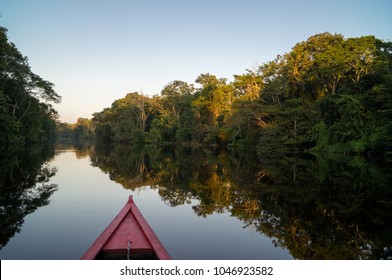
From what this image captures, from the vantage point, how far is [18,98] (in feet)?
105

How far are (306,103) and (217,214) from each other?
23.5m

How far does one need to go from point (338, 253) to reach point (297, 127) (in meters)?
24.4

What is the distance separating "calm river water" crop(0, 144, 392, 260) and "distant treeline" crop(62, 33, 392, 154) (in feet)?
32.9

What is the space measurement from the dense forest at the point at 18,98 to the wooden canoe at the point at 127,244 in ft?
82.6

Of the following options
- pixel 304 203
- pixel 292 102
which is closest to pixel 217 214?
pixel 304 203

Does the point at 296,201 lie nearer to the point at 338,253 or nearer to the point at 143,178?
the point at 338,253

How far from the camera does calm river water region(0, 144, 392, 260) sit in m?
4.91

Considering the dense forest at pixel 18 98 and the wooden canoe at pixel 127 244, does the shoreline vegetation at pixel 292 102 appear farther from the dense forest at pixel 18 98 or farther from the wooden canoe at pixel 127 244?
the wooden canoe at pixel 127 244

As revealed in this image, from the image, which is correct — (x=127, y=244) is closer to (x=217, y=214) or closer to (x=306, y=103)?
(x=217, y=214)

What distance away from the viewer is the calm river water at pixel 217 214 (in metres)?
4.91

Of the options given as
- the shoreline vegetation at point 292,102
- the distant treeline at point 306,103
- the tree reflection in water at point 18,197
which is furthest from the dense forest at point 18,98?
the distant treeline at point 306,103

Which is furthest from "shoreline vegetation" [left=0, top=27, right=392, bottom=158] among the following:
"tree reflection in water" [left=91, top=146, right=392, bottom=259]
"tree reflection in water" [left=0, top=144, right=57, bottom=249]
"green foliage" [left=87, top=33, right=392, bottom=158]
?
"tree reflection in water" [left=0, top=144, right=57, bottom=249]

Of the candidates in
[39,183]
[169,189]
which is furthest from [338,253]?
[39,183]

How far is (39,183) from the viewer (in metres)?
10.9
